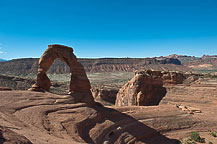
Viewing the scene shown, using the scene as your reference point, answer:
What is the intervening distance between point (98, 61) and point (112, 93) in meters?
117

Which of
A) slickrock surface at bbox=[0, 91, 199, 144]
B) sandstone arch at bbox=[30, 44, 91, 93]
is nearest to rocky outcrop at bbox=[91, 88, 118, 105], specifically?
slickrock surface at bbox=[0, 91, 199, 144]

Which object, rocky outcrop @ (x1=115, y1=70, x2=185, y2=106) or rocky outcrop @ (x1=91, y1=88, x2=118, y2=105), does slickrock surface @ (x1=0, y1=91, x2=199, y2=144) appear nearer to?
rocky outcrop @ (x1=115, y1=70, x2=185, y2=106)

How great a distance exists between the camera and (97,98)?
41.1m

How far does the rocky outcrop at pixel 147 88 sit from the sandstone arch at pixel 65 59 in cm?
1077

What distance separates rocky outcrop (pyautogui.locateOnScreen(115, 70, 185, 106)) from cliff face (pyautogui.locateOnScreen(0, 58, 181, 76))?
344 ft

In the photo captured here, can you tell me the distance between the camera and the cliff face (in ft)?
394

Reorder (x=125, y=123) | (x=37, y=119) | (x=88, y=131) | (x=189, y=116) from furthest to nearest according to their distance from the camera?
(x=189, y=116) → (x=125, y=123) → (x=88, y=131) → (x=37, y=119)

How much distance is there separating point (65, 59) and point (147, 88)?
1599 cm

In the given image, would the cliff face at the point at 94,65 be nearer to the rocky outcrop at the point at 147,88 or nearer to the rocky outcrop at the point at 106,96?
the rocky outcrop at the point at 106,96

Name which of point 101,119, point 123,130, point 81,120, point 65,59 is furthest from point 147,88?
point 81,120

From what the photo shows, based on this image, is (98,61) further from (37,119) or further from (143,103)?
(37,119)

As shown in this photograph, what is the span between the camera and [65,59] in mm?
19188

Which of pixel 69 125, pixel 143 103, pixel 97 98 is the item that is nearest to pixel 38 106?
pixel 69 125

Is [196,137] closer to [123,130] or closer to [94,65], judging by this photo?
[123,130]
